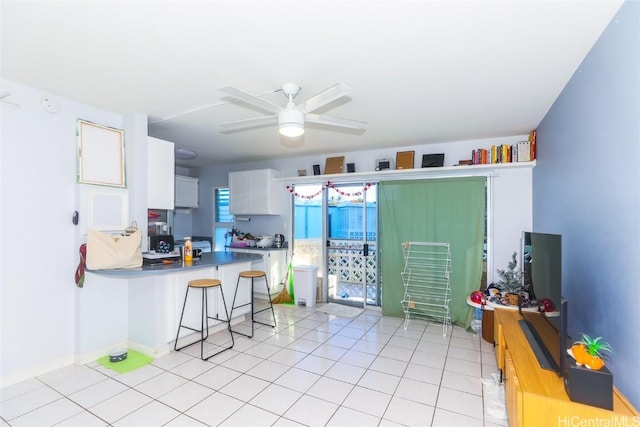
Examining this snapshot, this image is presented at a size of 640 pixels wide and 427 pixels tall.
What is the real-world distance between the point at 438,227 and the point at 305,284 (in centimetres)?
223

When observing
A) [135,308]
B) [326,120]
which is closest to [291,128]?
[326,120]

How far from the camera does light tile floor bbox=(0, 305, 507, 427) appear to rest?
2129mm

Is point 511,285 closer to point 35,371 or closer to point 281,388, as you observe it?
point 281,388

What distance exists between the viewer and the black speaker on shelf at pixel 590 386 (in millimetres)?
1398

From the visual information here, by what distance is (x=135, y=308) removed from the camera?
3195 millimetres

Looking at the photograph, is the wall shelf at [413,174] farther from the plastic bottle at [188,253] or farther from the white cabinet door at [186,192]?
the plastic bottle at [188,253]

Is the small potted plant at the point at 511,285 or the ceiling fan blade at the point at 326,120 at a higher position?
the ceiling fan blade at the point at 326,120

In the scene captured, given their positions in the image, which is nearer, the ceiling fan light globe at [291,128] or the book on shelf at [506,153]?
the ceiling fan light globe at [291,128]

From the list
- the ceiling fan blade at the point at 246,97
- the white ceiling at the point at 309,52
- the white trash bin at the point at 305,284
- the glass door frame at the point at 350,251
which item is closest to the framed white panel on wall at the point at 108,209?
the white ceiling at the point at 309,52

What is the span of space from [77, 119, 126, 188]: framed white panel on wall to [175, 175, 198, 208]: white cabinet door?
2.36m

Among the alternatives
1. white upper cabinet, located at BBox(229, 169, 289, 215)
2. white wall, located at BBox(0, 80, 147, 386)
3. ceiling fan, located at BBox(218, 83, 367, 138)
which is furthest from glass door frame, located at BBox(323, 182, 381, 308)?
white wall, located at BBox(0, 80, 147, 386)

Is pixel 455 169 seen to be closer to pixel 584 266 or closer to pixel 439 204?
pixel 439 204

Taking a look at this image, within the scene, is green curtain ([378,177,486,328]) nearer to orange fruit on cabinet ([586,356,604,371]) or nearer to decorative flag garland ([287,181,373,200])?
decorative flag garland ([287,181,373,200])

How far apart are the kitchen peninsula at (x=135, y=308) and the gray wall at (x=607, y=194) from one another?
10.7 ft
